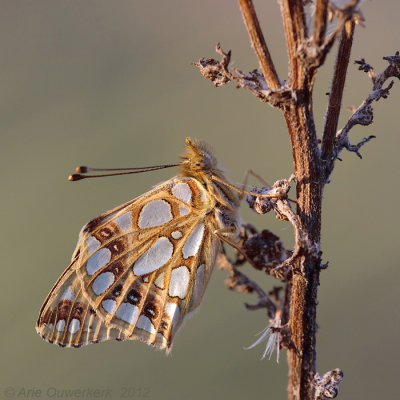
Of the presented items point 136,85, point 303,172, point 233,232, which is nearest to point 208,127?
point 136,85

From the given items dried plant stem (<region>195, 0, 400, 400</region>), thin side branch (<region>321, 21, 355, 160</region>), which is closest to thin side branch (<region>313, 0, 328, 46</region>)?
dried plant stem (<region>195, 0, 400, 400</region>)

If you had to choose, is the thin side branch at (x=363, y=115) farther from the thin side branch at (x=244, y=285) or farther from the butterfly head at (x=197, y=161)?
the butterfly head at (x=197, y=161)

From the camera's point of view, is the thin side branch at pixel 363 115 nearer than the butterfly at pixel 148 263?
Yes

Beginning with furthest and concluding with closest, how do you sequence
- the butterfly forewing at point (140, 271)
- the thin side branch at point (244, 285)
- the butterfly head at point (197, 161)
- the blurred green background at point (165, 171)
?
1. the blurred green background at point (165, 171)
2. the butterfly head at point (197, 161)
3. the butterfly forewing at point (140, 271)
4. the thin side branch at point (244, 285)

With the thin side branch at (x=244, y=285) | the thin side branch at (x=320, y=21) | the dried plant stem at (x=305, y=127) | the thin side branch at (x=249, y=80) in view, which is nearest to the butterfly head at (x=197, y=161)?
the thin side branch at (x=244, y=285)

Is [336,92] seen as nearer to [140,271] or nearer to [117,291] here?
[140,271]

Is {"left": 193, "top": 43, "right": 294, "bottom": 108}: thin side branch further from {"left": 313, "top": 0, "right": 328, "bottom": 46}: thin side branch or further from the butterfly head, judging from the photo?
the butterfly head

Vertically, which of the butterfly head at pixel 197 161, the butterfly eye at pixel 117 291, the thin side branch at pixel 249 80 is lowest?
the butterfly eye at pixel 117 291
